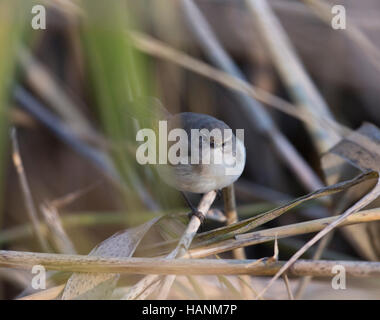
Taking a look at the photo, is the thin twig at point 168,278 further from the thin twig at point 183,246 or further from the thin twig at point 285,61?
the thin twig at point 285,61

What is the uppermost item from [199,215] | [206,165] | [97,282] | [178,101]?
[178,101]

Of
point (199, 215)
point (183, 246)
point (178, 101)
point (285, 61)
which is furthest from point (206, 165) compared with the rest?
point (178, 101)

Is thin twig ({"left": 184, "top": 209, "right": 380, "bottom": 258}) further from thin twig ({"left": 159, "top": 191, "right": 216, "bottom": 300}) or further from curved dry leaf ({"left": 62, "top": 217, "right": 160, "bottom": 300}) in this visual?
curved dry leaf ({"left": 62, "top": 217, "right": 160, "bottom": 300})

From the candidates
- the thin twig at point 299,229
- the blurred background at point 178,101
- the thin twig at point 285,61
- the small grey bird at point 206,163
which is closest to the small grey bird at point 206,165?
the small grey bird at point 206,163

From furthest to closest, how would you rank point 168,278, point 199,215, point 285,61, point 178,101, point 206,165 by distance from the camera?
point 178,101 < point 285,61 < point 206,165 < point 199,215 < point 168,278

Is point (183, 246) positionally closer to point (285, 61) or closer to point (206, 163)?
point (206, 163)

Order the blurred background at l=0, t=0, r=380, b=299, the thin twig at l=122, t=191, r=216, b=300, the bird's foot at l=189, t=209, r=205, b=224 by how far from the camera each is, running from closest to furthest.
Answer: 1. the thin twig at l=122, t=191, r=216, b=300
2. the bird's foot at l=189, t=209, r=205, b=224
3. the blurred background at l=0, t=0, r=380, b=299

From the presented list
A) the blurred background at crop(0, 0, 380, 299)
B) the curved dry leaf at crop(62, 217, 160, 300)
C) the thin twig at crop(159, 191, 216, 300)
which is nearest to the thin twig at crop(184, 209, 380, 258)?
the thin twig at crop(159, 191, 216, 300)

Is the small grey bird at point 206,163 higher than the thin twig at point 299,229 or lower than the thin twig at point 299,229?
higher

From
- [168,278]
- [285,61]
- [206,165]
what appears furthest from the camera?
[285,61]

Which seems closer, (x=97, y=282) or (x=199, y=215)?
(x=97, y=282)

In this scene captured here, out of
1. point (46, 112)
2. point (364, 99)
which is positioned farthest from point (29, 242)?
point (364, 99)
